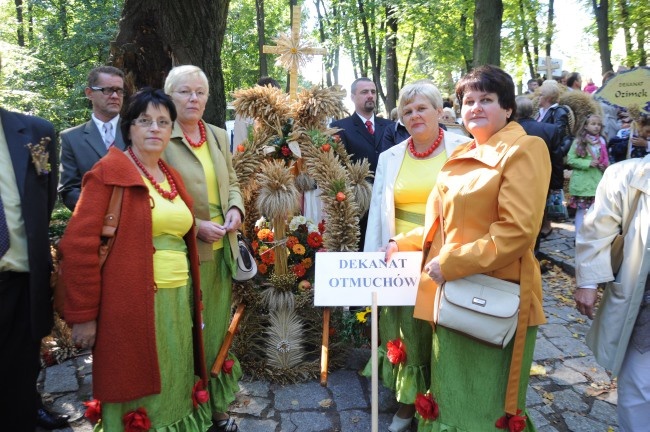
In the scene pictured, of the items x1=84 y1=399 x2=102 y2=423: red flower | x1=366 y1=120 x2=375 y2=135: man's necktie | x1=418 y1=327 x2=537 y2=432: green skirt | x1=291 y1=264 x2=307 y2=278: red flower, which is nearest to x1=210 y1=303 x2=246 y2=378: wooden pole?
x1=291 y1=264 x2=307 y2=278: red flower

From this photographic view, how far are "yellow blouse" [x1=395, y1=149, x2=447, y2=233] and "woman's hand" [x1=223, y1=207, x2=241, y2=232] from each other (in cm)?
105

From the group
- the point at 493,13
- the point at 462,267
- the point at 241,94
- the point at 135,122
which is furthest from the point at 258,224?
the point at 493,13

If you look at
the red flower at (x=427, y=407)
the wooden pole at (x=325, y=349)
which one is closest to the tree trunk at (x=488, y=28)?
the wooden pole at (x=325, y=349)

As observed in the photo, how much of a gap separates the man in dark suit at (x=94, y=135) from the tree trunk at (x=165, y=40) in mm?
503

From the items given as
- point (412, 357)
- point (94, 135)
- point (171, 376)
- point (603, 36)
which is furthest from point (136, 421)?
point (603, 36)

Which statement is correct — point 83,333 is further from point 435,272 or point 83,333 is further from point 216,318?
point 435,272

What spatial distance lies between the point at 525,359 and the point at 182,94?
2470 millimetres

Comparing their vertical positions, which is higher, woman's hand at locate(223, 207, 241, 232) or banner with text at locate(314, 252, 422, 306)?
woman's hand at locate(223, 207, 241, 232)

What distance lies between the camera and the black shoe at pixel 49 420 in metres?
3.22

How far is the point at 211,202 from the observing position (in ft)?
10.3

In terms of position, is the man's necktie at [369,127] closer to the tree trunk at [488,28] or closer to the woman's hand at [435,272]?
the woman's hand at [435,272]

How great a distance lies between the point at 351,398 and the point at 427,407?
42.0 inches

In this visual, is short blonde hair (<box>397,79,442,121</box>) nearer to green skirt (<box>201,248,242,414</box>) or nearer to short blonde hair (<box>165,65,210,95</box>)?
short blonde hair (<box>165,65,210,95</box>)

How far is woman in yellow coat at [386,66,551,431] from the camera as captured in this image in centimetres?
229
